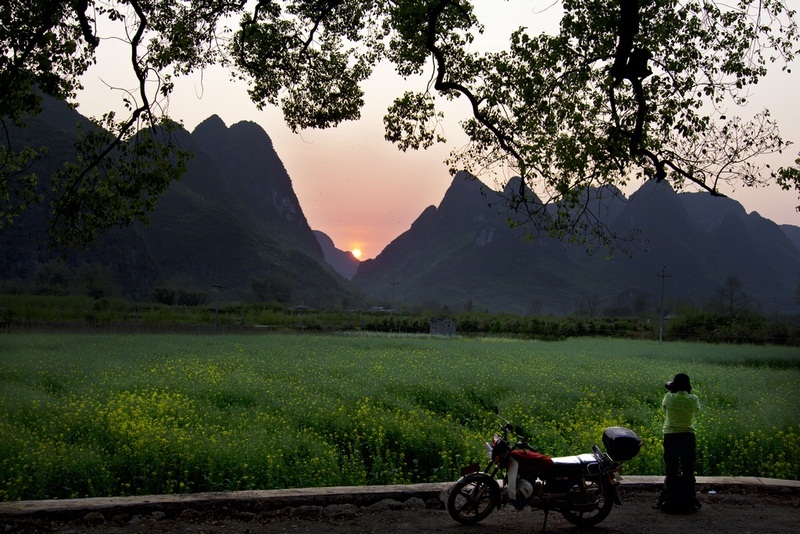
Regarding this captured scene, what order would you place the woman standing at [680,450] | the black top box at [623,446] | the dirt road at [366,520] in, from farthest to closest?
the woman standing at [680,450]
the black top box at [623,446]
the dirt road at [366,520]

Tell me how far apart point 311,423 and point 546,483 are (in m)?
6.09

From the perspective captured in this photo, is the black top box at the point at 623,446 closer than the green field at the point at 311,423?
Yes

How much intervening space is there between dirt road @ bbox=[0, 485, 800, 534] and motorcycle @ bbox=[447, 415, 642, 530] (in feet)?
0.65

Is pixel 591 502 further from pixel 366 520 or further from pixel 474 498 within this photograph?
pixel 366 520

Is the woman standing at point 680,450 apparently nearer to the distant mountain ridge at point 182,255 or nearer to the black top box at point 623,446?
Answer: the black top box at point 623,446

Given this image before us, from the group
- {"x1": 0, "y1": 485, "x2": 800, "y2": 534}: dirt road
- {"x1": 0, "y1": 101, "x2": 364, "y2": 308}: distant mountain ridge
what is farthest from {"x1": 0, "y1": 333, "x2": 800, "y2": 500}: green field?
{"x1": 0, "y1": 101, "x2": 364, "y2": 308}: distant mountain ridge

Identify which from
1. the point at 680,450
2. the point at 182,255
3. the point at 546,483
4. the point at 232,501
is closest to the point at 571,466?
the point at 546,483

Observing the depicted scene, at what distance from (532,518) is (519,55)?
7322 millimetres

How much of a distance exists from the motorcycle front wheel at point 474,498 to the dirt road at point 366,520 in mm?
122

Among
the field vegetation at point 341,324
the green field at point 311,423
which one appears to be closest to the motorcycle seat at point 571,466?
the green field at point 311,423

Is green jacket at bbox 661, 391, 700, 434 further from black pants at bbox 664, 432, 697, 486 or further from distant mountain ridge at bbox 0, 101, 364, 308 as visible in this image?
distant mountain ridge at bbox 0, 101, 364, 308

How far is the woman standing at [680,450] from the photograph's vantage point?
24.8 feet

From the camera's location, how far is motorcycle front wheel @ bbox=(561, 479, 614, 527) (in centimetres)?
682

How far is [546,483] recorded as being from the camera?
6824 mm
